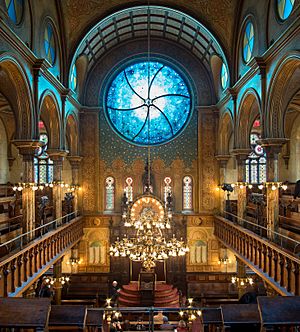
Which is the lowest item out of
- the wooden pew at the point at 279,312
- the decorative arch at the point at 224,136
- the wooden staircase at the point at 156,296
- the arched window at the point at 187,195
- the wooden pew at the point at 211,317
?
the wooden staircase at the point at 156,296

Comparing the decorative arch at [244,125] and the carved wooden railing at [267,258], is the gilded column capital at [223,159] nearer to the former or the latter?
the decorative arch at [244,125]

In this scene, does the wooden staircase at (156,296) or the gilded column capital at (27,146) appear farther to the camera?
the wooden staircase at (156,296)

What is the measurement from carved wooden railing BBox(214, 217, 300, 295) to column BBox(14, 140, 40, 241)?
9.73 meters

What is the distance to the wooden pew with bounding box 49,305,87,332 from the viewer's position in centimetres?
877

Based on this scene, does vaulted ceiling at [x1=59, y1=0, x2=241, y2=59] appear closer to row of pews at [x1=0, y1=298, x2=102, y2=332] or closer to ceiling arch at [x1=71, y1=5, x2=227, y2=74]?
ceiling arch at [x1=71, y1=5, x2=227, y2=74]

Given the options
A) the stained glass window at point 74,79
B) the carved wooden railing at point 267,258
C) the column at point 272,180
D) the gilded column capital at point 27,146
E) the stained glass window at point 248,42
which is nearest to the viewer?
the carved wooden railing at point 267,258

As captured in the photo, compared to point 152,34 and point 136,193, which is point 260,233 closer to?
point 136,193

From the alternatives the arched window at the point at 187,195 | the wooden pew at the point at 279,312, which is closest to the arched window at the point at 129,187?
the arched window at the point at 187,195

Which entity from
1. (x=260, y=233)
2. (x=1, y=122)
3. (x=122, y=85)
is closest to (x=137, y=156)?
(x=122, y=85)

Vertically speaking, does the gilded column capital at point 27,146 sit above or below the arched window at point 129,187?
above

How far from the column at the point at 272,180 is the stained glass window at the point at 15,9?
11.2m

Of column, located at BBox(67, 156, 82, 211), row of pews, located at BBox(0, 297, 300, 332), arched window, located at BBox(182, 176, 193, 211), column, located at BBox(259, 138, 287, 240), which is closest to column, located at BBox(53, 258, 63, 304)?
column, located at BBox(67, 156, 82, 211)

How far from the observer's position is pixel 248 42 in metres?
20.6

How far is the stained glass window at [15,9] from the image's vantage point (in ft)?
49.4
